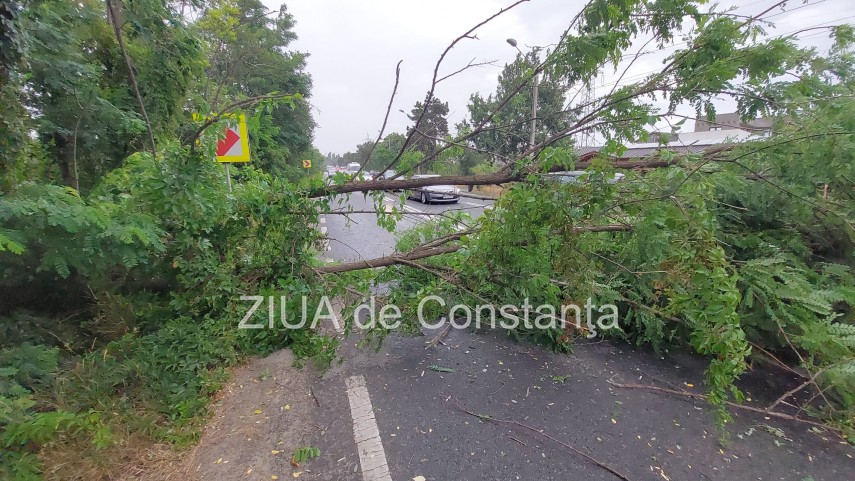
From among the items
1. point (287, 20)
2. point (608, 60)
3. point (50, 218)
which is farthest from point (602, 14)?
point (287, 20)

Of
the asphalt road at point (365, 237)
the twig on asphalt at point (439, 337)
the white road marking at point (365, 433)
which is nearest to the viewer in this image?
the white road marking at point (365, 433)

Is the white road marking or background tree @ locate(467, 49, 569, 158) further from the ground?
background tree @ locate(467, 49, 569, 158)

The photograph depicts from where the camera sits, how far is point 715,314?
1974 mm

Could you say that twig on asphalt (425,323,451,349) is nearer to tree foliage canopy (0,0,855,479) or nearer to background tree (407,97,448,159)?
tree foliage canopy (0,0,855,479)

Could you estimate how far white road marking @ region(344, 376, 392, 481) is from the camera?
2.12m

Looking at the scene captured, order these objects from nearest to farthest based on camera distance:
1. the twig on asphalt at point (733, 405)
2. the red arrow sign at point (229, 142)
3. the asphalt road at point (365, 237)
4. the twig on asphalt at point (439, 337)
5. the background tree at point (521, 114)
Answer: the twig on asphalt at point (733, 405)
the background tree at point (521, 114)
the twig on asphalt at point (439, 337)
the red arrow sign at point (229, 142)
the asphalt road at point (365, 237)

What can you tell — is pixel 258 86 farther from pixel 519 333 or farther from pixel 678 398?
pixel 678 398

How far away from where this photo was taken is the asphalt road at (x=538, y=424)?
2.19m

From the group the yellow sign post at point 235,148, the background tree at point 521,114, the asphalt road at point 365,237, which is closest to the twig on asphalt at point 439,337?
the asphalt road at point 365,237

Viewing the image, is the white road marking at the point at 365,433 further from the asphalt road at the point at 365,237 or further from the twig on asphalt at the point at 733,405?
the twig on asphalt at the point at 733,405

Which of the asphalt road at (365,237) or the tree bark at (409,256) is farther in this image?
the asphalt road at (365,237)

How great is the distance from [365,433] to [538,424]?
1.21 metres

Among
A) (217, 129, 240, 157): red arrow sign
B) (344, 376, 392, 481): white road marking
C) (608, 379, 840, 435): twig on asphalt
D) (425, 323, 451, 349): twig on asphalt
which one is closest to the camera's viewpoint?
(344, 376, 392, 481): white road marking

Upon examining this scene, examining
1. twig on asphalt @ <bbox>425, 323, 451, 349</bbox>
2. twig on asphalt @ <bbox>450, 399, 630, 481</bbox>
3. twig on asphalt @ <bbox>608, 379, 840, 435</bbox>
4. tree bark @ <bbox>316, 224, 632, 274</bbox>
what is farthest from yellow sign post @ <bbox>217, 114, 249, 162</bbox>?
twig on asphalt @ <bbox>608, 379, 840, 435</bbox>
